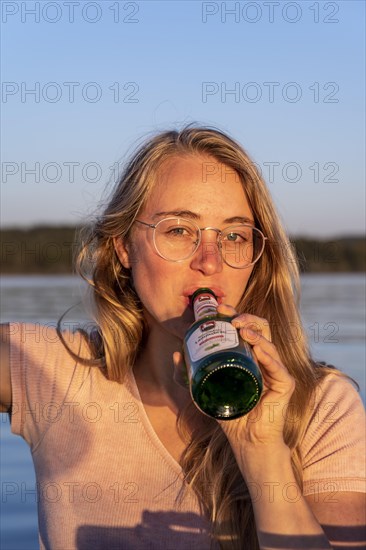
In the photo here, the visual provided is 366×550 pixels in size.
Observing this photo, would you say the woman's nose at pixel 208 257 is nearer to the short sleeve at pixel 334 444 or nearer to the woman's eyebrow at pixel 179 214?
the woman's eyebrow at pixel 179 214

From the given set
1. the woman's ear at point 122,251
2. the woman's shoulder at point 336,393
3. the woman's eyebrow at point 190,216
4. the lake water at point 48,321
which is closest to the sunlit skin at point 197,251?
the woman's eyebrow at point 190,216

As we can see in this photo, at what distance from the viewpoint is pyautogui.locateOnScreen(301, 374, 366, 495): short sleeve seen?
2.70 metres

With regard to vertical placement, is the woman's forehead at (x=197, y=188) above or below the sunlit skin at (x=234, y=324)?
above

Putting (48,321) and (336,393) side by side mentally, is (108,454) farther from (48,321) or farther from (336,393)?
(48,321)

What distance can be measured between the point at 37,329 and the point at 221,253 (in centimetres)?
63

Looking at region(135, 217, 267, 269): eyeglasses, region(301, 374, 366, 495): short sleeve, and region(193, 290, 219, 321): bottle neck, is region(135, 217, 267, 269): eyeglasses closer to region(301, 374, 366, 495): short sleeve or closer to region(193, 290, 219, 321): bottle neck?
region(193, 290, 219, 321): bottle neck

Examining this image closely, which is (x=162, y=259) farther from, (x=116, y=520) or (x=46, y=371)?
(x=116, y=520)

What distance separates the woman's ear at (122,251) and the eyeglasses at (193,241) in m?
0.23

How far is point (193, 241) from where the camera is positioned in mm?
2811

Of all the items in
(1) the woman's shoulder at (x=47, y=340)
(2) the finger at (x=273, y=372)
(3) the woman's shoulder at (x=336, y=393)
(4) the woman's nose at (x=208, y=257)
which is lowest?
(3) the woman's shoulder at (x=336, y=393)

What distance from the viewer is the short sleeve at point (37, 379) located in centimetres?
296

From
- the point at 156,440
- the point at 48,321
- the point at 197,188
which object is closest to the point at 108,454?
the point at 156,440

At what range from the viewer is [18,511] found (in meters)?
4.47

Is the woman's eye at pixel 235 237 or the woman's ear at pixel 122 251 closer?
the woman's eye at pixel 235 237
